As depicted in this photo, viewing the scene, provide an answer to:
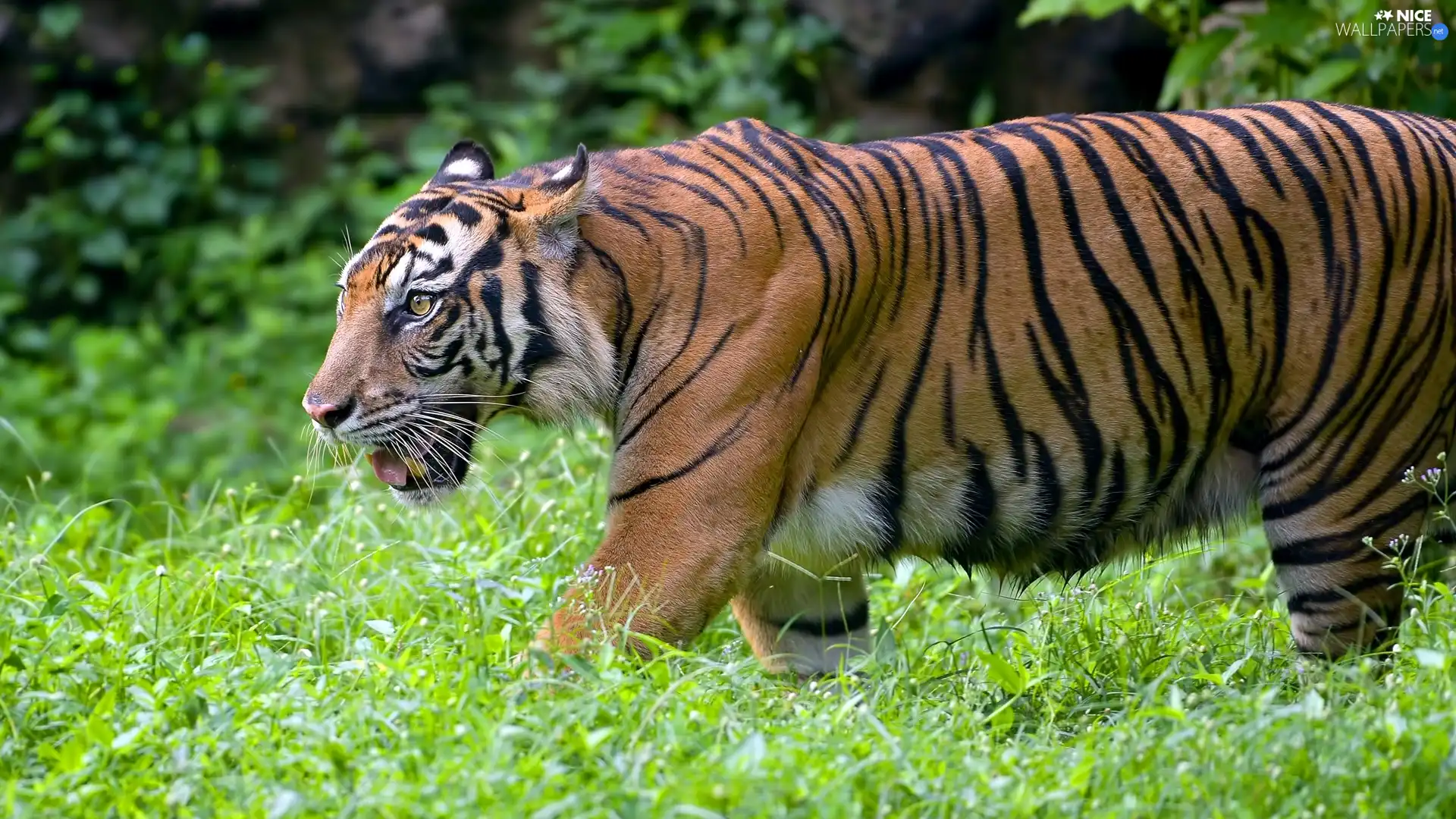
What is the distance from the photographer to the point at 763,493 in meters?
3.45

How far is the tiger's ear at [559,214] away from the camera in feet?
11.5

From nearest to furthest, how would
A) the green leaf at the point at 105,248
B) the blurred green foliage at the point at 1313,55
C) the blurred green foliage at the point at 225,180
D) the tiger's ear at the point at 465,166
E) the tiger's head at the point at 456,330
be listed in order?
the tiger's head at the point at 456,330 < the tiger's ear at the point at 465,166 < the blurred green foliage at the point at 1313,55 < the blurred green foliage at the point at 225,180 < the green leaf at the point at 105,248

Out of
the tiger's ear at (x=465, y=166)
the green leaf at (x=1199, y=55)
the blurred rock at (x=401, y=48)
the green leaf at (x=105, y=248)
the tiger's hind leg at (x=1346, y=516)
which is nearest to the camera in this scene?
the tiger's hind leg at (x=1346, y=516)

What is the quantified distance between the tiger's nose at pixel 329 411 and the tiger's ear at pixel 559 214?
520 mm

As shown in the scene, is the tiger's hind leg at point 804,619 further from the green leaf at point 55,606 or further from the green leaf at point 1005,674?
the green leaf at point 55,606

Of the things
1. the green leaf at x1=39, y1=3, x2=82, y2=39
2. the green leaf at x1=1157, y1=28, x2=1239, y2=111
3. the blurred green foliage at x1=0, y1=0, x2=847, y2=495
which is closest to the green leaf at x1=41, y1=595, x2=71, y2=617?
the green leaf at x1=1157, y1=28, x2=1239, y2=111

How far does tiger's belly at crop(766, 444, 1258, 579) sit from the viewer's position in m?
3.64

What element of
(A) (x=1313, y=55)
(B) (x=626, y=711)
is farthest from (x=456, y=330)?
(A) (x=1313, y=55)

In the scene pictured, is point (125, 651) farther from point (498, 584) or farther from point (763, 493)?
point (763, 493)

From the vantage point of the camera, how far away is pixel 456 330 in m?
3.48

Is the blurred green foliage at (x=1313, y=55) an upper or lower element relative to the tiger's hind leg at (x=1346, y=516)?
upper

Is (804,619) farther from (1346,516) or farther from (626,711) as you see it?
(1346,516)

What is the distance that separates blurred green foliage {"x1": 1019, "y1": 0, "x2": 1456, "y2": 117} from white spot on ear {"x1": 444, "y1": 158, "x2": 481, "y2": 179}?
2445mm

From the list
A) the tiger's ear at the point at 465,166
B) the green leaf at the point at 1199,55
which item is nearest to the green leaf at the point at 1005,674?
the tiger's ear at the point at 465,166
